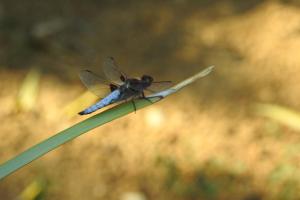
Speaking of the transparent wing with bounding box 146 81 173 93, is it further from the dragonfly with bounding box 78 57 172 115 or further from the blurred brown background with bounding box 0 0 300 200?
the blurred brown background with bounding box 0 0 300 200

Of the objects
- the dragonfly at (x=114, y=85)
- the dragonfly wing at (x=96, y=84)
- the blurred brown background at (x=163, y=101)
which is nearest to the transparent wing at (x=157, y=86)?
the dragonfly at (x=114, y=85)

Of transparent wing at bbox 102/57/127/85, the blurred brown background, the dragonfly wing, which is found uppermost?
the blurred brown background

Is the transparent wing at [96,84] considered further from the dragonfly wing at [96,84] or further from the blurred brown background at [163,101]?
the blurred brown background at [163,101]

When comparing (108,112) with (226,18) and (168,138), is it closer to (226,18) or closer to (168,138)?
(168,138)

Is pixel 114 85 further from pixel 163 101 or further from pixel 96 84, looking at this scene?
pixel 163 101

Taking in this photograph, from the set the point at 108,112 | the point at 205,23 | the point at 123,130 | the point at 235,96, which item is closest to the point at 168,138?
the point at 123,130

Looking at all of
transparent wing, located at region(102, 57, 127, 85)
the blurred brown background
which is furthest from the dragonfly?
the blurred brown background
